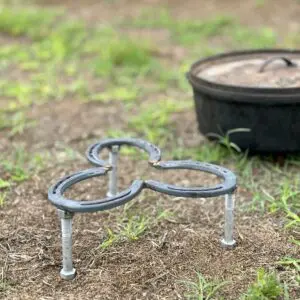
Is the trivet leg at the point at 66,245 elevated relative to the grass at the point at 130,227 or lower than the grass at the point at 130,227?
elevated

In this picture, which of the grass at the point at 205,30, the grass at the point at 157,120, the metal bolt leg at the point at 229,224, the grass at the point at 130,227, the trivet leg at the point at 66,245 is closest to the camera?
the trivet leg at the point at 66,245

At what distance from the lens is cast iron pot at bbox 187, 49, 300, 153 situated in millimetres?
3002

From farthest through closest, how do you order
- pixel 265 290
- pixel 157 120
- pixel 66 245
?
pixel 157 120, pixel 66 245, pixel 265 290

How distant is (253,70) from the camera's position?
132 inches

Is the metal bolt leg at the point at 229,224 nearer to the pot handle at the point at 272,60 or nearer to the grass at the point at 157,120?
the pot handle at the point at 272,60

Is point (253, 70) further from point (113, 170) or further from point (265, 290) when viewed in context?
point (265, 290)

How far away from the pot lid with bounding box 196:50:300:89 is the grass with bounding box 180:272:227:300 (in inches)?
46.9

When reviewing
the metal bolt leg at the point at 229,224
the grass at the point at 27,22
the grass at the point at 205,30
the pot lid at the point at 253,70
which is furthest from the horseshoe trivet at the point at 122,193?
the grass at the point at 27,22

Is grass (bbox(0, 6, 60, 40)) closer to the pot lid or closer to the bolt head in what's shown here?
the pot lid

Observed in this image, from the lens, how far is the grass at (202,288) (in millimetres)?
2158

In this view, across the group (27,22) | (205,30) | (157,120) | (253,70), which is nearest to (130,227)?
(253,70)

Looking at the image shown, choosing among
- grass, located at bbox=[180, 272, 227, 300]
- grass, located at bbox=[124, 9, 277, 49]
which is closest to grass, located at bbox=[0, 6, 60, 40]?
grass, located at bbox=[124, 9, 277, 49]

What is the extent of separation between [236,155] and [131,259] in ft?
3.74

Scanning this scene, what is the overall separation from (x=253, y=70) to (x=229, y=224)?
47.7 inches
